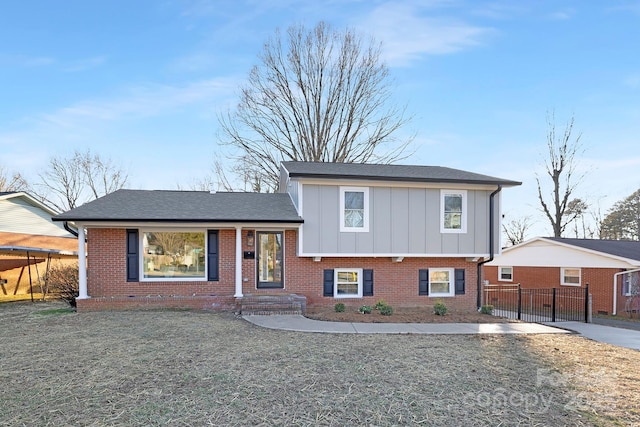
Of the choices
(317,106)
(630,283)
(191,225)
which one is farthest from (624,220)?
(191,225)

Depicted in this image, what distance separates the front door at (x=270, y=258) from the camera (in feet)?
39.5

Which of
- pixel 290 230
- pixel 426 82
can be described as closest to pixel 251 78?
pixel 426 82

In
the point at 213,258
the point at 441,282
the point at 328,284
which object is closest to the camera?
the point at 213,258

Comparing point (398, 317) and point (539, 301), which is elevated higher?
point (398, 317)

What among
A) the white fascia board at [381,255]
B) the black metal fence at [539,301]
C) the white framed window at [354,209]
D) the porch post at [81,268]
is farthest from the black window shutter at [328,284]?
the black metal fence at [539,301]

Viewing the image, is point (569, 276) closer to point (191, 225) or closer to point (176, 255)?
point (191, 225)

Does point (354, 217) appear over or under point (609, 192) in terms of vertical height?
under

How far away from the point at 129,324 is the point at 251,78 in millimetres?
19148

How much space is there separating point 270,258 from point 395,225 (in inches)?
160

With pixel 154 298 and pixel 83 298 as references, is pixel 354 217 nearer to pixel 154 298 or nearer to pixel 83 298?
pixel 154 298

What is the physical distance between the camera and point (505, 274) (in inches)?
888

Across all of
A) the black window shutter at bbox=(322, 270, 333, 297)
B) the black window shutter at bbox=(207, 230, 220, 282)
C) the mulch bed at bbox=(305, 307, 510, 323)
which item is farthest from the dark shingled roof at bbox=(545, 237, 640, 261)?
the black window shutter at bbox=(207, 230, 220, 282)

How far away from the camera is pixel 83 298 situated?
34.9 feet

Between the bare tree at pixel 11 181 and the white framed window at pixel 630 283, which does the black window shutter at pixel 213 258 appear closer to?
the white framed window at pixel 630 283
